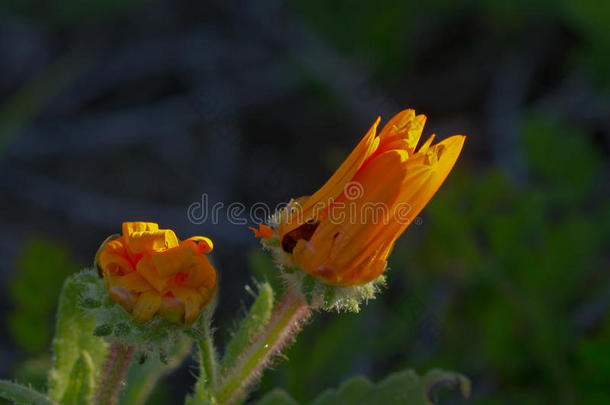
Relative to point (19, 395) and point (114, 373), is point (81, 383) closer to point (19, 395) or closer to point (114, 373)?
point (114, 373)

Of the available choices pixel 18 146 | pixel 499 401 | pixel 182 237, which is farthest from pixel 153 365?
pixel 18 146

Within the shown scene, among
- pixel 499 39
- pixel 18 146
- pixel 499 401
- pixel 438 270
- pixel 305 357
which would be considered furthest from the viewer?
pixel 499 39

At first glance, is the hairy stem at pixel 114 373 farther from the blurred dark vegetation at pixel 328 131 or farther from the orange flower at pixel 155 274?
the blurred dark vegetation at pixel 328 131

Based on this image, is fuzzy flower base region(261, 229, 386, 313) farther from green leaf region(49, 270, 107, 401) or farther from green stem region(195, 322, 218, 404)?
green leaf region(49, 270, 107, 401)

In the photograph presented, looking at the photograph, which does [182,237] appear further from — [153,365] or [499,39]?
[499,39]

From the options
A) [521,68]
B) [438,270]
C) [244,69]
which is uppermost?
[521,68]

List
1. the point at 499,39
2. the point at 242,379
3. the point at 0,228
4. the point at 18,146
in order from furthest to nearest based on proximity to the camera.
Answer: the point at 499,39 → the point at 18,146 → the point at 0,228 → the point at 242,379
